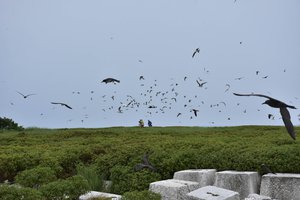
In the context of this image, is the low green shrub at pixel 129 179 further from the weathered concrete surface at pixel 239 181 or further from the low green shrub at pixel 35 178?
the low green shrub at pixel 35 178

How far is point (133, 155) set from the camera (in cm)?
1250

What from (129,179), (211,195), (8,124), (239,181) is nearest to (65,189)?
(211,195)

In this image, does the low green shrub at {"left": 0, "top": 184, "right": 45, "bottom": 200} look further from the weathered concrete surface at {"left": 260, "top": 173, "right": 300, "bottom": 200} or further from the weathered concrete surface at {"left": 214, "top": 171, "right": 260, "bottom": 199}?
the weathered concrete surface at {"left": 260, "top": 173, "right": 300, "bottom": 200}

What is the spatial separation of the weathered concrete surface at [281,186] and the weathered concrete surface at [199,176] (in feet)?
3.84

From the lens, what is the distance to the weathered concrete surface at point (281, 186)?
9.94m

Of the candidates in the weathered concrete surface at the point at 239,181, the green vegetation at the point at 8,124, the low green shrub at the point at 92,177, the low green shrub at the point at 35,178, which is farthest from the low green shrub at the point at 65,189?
the green vegetation at the point at 8,124

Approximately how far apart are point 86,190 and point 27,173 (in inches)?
63.7

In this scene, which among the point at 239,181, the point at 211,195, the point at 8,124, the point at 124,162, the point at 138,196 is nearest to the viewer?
the point at 138,196

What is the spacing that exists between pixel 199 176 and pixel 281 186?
1724 mm

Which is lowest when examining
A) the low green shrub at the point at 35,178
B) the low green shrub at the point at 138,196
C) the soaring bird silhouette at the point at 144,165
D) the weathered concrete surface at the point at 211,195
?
the weathered concrete surface at the point at 211,195

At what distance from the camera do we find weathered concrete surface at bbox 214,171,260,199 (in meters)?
10.2

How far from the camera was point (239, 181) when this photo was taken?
10297mm

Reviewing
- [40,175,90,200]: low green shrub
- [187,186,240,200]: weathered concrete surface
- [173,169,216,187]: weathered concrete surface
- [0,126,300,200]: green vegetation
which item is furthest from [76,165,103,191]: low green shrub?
[187,186,240,200]: weathered concrete surface

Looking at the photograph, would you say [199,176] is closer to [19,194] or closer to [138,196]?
[138,196]
